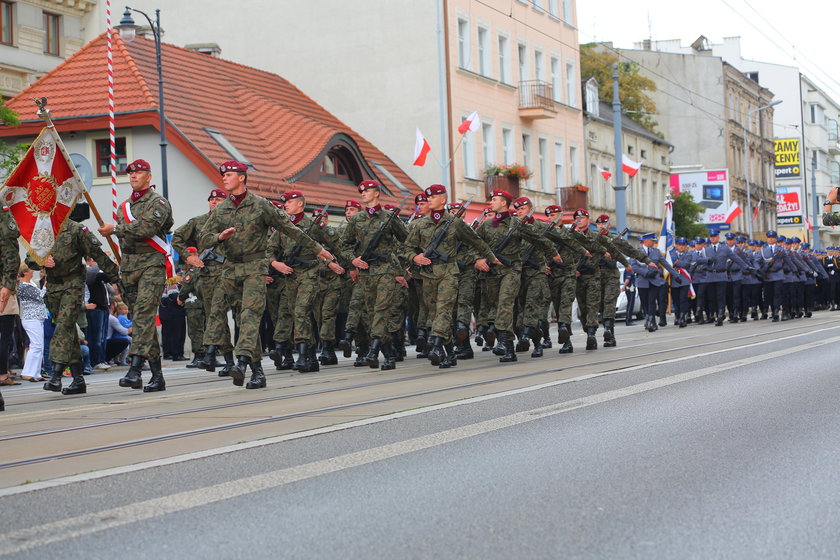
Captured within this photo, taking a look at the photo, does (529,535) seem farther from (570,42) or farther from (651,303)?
(570,42)

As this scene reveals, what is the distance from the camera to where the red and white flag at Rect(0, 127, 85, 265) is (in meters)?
12.2

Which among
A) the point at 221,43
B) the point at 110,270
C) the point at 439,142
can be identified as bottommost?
the point at 110,270

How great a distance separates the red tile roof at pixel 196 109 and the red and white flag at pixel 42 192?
54.1ft

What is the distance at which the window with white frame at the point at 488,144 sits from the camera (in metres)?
44.1

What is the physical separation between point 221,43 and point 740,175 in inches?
1739

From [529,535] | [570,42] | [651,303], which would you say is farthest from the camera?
[570,42]

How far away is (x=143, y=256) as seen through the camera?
1203 centimetres

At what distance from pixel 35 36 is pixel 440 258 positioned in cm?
3067

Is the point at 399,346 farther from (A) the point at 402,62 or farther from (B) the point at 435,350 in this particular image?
(A) the point at 402,62

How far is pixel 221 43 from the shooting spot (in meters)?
43.6

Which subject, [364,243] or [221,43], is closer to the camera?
[364,243]

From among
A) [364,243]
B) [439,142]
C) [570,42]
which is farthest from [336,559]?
[570,42]

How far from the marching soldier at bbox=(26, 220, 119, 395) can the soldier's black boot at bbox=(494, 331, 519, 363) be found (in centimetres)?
482

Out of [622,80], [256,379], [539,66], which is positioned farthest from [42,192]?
[622,80]
